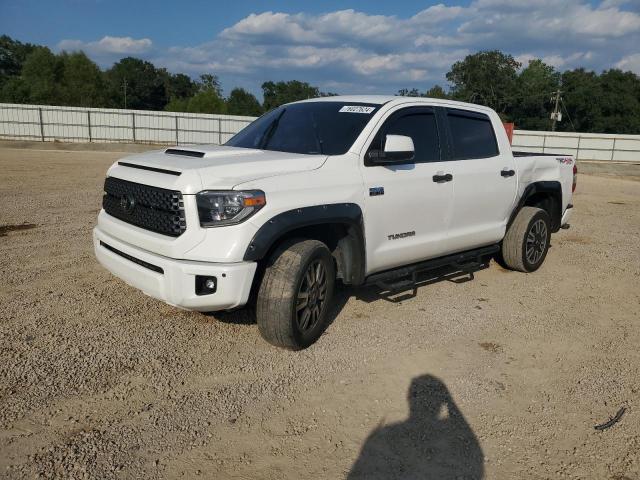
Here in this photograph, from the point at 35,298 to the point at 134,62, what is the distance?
113379 mm

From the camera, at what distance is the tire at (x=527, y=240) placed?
6289 millimetres

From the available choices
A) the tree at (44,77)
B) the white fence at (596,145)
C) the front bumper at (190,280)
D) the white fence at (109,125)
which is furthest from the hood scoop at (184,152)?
the tree at (44,77)

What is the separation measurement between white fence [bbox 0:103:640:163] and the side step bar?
2862cm

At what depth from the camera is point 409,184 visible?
471 cm

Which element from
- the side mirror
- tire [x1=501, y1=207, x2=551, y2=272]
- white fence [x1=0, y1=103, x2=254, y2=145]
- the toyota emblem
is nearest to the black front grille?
the toyota emblem

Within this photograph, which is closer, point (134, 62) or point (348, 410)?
point (348, 410)

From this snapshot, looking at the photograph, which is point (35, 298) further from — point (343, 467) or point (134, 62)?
point (134, 62)

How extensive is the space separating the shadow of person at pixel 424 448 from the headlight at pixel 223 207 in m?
1.63

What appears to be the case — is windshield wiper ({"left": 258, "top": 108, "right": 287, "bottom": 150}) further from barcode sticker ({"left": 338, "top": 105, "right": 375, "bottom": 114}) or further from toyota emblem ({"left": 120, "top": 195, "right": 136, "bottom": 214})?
toyota emblem ({"left": 120, "top": 195, "right": 136, "bottom": 214})

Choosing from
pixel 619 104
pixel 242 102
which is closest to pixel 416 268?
pixel 619 104

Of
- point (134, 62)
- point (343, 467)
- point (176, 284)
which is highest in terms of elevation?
point (134, 62)

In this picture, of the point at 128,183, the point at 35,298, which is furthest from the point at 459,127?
the point at 35,298

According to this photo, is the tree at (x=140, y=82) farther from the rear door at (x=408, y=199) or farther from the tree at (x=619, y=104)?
the rear door at (x=408, y=199)

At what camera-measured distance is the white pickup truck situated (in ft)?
12.0
